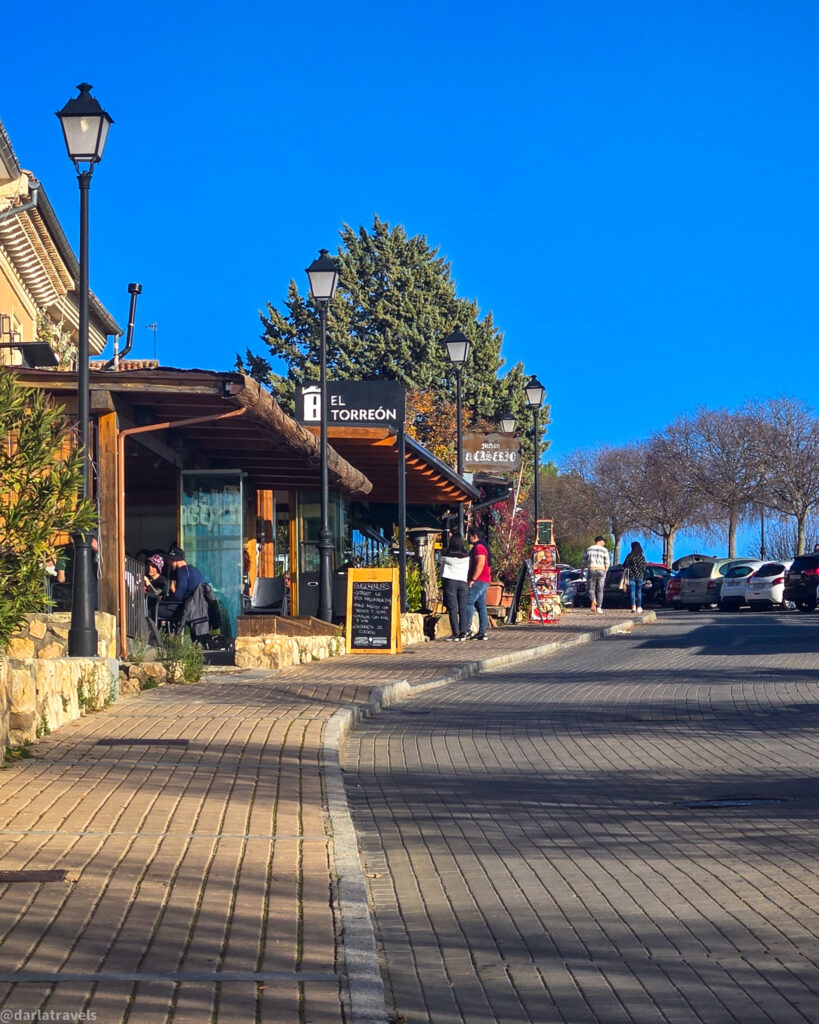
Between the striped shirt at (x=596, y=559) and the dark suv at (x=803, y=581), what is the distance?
21.0 feet

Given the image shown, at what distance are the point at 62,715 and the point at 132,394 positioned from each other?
554cm

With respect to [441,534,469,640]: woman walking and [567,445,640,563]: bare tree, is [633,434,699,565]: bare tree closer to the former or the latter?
Answer: [567,445,640,563]: bare tree

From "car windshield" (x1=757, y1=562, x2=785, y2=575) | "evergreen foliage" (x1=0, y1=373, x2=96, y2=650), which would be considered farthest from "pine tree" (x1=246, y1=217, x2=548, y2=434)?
"evergreen foliage" (x1=0, y1=373, x2=96, y2=650)

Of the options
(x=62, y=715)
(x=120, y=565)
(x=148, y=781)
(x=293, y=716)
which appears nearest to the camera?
(x=148, y=781)

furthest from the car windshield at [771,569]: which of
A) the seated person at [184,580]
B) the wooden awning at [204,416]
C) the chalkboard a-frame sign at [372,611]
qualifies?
the seated person at [184,580]

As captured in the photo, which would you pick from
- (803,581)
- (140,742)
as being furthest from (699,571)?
(140,742)

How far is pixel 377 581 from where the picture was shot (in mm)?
20281

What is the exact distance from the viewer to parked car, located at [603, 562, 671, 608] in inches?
1895

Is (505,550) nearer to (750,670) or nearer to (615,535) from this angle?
(750,670)

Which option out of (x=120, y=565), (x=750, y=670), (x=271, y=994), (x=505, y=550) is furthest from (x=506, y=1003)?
(x=505, y=550)

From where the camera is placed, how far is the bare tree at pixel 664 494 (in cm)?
7062

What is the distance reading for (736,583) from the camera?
140ft

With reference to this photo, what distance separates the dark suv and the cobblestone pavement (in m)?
23.9

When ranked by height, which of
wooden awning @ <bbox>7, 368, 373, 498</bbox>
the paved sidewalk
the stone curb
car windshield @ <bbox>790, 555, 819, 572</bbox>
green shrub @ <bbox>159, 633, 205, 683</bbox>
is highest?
wooden awning @ <bbox>7, 368, 373, 498</bbox>
